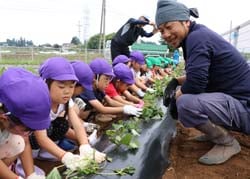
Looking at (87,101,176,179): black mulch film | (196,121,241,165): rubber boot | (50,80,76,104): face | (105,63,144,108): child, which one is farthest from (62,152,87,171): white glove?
(105,63,144,108): child

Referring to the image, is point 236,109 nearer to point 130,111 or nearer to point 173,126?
point 173,126

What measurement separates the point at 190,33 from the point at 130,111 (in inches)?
55.8

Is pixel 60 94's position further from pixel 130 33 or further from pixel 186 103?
pixel 130 33

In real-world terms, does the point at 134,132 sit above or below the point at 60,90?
below

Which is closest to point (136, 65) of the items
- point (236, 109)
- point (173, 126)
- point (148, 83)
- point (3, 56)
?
point (148, 83)

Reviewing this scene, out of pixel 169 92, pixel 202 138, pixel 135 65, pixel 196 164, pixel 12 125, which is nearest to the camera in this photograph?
pixel 12 125

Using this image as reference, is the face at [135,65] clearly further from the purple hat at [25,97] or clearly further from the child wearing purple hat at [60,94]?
the purple hat at [25,97]

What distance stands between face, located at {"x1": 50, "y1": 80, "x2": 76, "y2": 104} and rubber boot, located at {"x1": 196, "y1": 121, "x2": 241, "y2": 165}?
1051 mm

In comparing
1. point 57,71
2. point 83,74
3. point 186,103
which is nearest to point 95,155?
point 57,71

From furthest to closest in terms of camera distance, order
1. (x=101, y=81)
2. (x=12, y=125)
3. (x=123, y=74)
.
Answer: (x=123, y=74) → (x=101, y=81) → (x=12, y=125)

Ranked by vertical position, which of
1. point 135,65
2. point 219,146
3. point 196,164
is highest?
point 135,65

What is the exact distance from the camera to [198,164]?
249cm

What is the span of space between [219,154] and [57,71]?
1379 millimetres

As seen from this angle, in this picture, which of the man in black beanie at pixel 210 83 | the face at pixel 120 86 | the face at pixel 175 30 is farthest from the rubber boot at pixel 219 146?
the face at pixel 120 86
